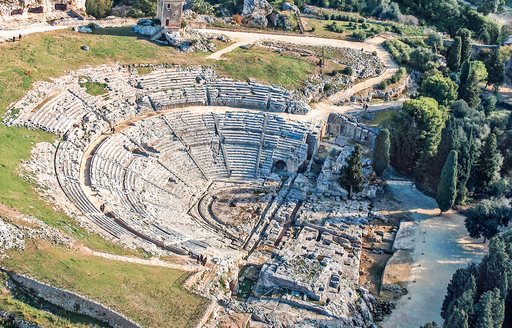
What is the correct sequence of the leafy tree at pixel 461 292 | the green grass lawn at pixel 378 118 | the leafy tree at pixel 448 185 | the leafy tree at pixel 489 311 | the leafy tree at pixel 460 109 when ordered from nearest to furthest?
1. the leafy tree at pixel 489 311
2. the leafy tree at pixel 461 292
3. the leafy tree at pixel 448 185
4. the leafy tree at pixel 460 109
5. the green grass lawn at pixel 378 118

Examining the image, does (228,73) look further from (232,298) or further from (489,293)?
(489,293)

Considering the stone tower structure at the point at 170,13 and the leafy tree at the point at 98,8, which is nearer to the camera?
the stone tower structure at the point at 170,13

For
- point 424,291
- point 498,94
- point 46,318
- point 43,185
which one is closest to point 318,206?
point 424,291

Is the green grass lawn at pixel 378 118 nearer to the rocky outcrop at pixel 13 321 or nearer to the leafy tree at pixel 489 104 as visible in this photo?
the leafy tree at pixel 489 104

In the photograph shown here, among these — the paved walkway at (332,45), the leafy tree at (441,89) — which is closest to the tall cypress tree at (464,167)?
the leafy tree at (441,89)

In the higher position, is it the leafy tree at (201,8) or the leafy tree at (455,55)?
the leafy tree at (201,8)

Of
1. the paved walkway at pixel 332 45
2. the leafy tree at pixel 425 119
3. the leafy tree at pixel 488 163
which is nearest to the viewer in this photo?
the leafy tree at pixel 488 163
